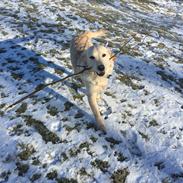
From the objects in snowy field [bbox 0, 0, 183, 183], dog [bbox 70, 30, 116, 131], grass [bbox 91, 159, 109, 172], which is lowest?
snowy field [bbox 0, 0, 183, 183]

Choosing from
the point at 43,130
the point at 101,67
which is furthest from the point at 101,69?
the point at 43,130

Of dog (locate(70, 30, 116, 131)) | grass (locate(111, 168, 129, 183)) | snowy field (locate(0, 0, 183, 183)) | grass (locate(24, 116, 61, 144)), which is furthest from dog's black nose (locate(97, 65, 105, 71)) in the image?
grass (locate(111, 168, 129, 183))

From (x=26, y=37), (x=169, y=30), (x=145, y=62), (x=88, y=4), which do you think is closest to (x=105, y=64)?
(x=145, y=62)

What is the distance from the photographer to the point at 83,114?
7277 millimetres

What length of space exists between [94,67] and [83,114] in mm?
1429

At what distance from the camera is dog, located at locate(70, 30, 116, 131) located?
6.13 metres

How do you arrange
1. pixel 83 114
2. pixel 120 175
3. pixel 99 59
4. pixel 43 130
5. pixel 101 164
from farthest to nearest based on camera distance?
pixel 83 114
pixel 43 130
pixel 99 59
pixel 101 164
pixel 120 175

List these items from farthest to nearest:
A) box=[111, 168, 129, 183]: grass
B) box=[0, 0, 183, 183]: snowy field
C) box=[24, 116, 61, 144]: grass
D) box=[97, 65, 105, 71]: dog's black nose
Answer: box=[24, 116, 61, 144]: grass < box=[97, 65, 105, 71]: dog's black nose < box=[0, 0, 183, 183]: snowy field < box=[111, 168, 129, 183]: grass

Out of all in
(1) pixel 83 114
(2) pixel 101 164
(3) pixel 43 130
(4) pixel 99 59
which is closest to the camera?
(2) pixel 101 164

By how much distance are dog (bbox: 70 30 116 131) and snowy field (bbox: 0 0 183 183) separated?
1.57ft

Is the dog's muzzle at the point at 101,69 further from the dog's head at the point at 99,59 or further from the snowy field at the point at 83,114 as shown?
the snowy field at the point at 83,114

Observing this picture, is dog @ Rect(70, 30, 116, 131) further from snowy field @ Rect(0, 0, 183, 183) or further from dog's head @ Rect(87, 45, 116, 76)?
snowy field @ Rect(0, 0, 183, 183)

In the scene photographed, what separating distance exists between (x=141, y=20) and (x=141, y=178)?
12392 mm

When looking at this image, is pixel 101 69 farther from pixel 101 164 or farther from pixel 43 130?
pixel 43 130
